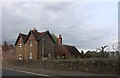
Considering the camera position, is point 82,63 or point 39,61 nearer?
point 82,63

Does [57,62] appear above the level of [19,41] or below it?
below

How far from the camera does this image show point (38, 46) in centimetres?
5866

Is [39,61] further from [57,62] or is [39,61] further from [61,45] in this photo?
[61,45]

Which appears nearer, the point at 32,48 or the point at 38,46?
the point at 38,46

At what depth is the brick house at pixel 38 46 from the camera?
58781 millimetres

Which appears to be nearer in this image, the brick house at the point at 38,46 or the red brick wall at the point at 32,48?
the red brick wall at the point at 32,48

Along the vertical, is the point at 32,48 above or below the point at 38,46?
below

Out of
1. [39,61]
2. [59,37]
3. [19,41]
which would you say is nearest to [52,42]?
[59,37]

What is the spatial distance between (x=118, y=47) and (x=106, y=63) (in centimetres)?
449

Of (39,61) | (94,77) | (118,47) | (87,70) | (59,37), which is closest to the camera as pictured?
(94,77)

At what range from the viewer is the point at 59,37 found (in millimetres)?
65312

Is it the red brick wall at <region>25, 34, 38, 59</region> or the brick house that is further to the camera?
the brick house

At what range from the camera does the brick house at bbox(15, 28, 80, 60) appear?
5878 cm

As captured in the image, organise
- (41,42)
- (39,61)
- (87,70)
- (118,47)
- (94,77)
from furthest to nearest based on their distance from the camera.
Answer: (41,42), (39,61), (118,47), (87,70), (94,77)
